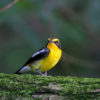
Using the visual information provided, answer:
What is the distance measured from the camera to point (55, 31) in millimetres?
7832

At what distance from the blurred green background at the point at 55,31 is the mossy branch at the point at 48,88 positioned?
2734mm

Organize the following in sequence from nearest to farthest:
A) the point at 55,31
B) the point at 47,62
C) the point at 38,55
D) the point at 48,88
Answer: the point at 48,88, the point at 47,62, the point at 38,55, the point at 55,31

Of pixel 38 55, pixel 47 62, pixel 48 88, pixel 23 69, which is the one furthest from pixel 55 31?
pixel 48 88

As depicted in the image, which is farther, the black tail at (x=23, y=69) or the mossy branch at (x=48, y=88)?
the black tail at (x=23, y=69)

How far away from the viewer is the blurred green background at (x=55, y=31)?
7.70 metres

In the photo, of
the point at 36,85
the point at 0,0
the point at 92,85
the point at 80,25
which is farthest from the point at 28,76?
the point at 80,25

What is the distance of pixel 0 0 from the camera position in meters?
7.08

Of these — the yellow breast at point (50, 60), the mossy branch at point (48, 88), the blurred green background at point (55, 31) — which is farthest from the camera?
the blurred green background at point (55, 31)

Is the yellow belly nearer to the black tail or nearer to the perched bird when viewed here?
the perched bird

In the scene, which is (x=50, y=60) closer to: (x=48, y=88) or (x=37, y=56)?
(x=37, y=56)

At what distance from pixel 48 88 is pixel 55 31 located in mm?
3562

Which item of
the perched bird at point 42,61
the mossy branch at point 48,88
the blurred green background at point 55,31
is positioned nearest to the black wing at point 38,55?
the perched bird at point 42,61

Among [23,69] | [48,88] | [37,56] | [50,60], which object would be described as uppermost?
[37,56]

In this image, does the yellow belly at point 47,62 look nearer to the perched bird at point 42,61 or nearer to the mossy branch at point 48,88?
the perched bird at point 42,61
